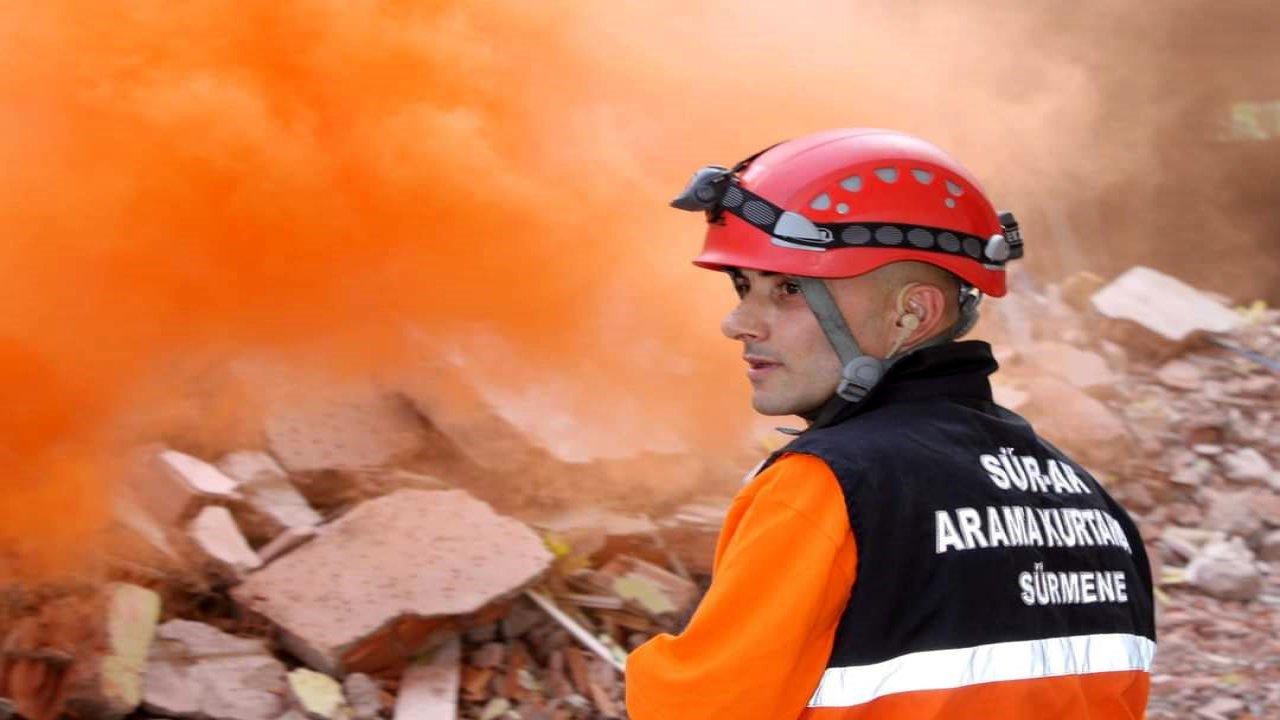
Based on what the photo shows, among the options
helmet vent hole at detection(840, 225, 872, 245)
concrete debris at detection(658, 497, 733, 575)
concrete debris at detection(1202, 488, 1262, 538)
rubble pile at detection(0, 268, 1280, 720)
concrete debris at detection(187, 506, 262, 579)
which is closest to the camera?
helmet vent hole at detection(840, 225, 872, 245)

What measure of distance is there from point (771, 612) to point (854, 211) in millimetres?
786

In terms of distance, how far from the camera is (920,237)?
2.32 meters

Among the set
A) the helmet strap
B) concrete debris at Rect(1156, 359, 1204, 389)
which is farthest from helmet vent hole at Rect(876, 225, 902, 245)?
concrete debris at Rect(1156, 359, 1204, 389)

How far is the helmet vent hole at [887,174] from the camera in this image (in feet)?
7.70

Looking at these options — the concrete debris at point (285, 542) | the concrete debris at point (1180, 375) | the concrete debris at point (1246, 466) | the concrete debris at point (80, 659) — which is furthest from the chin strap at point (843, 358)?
the concrete debris at point (1180, 375)

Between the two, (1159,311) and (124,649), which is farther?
(1159,311)

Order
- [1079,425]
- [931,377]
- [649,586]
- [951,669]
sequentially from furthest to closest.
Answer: [1079,425] < [649,586] < [931,377] < [951,669]

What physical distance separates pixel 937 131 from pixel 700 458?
14.1 feet

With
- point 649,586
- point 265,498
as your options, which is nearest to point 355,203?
point 265,498

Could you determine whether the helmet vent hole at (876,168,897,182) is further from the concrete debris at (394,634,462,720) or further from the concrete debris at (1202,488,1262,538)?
the concrete debris at (1202,488,1262,538)

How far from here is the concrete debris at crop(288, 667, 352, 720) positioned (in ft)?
13.9

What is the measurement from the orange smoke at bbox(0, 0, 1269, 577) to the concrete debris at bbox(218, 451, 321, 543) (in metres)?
0.48

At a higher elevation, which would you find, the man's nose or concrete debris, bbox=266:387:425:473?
concrete debris, bbox=266:387:425:473

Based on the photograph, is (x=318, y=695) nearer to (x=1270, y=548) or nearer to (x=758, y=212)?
(x=758, y=212)
